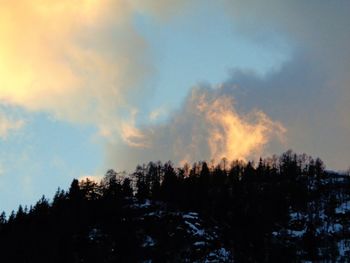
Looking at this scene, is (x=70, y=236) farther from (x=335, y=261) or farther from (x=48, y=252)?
(x=335, y=261)

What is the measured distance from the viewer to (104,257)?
18175 cm

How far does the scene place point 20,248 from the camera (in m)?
186

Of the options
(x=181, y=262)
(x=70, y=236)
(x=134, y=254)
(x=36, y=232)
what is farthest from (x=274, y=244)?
(x=36, y=232)

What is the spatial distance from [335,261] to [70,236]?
93.7 metres

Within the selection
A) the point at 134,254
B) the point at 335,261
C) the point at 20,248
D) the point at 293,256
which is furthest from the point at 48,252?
the point at 335,261

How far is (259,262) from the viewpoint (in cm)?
18988

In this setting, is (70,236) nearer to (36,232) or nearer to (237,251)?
(36,232)

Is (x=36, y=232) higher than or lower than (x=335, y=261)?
higher

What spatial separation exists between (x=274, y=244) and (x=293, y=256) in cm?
1086

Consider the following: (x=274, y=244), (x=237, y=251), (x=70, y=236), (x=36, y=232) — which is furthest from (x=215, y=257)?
(x=36, y=232)

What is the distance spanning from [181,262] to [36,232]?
185 ft

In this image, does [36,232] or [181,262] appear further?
[36,232]

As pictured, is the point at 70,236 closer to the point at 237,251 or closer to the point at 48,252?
the point at 48,252

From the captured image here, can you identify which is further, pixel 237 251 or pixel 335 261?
pixel 237 251
